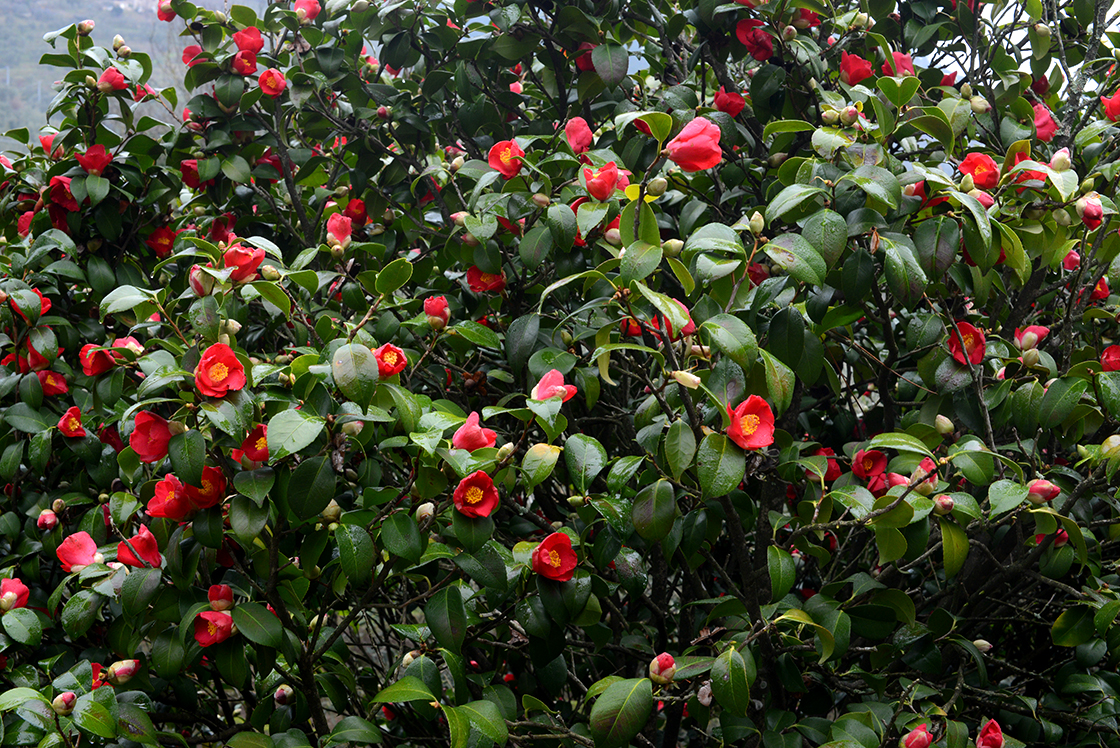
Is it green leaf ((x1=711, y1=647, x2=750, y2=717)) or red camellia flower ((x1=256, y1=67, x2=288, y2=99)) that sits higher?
red camellia flower ((x1=256, y1=67, x2=288, y2=99))

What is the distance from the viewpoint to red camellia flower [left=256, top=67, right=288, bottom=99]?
154 centimetres

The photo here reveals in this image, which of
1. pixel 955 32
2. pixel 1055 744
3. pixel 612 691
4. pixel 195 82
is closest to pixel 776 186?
pixel 955 32

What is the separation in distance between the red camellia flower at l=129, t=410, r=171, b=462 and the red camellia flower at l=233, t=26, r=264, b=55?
0.94 metres

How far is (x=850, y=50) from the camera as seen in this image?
4.99 ft

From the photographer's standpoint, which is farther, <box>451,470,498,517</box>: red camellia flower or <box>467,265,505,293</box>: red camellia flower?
<box>467,265,505,293</box>: red camellia flower

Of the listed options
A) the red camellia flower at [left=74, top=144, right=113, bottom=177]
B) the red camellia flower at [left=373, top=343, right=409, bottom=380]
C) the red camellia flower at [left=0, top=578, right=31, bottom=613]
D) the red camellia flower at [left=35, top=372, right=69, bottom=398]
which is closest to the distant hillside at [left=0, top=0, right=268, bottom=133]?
the red camellia flower at [left=74, top=144, right=113, bottom=177]

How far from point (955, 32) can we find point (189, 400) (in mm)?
1478

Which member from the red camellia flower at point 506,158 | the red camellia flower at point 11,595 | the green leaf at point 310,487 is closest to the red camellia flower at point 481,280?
the red camellia flower at point 506,158

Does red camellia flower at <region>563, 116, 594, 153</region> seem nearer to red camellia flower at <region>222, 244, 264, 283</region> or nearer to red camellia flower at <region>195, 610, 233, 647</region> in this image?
red camellia flower at <region>222, 244, 264, 283</region>

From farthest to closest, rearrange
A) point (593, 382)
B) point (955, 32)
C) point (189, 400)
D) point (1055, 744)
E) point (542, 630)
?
point (955, 32) → point (1055, 744) → point (593, 382) → point (542, 630) → point (189, 400)

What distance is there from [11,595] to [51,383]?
43 cm

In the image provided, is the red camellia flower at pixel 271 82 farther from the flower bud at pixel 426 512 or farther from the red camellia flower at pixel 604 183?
the flower bud at pixel 426 512

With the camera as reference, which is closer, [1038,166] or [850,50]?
[1038,166]

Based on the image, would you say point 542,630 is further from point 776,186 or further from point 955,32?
point 955,32
